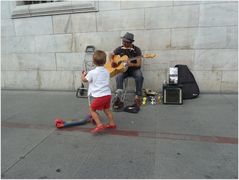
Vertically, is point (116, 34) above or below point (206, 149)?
above

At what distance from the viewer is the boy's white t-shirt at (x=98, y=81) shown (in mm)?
3305

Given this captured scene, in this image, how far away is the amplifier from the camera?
4805 mm

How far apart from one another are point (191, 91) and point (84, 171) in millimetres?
3620

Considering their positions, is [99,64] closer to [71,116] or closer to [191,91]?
[71,116]

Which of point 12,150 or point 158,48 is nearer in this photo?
point 12,150

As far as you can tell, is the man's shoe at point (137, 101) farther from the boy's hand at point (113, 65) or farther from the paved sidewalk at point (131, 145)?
the boy's hand at point (113, 65)

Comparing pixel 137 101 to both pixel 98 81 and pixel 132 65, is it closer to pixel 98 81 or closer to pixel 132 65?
pixel 132 65

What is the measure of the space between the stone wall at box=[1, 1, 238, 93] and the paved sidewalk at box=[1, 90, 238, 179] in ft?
3.97

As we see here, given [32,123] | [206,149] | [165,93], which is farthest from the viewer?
[165,93]

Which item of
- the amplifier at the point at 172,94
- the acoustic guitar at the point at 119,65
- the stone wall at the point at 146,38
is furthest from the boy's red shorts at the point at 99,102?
the stone wall at the point at 146,38

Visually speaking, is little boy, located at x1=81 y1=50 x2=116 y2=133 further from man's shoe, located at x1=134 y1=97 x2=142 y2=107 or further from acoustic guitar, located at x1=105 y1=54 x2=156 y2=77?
man's shoe, located at x1=134 y1=97 x2=142 y2=107

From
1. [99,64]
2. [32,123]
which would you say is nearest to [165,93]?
A: [99,64]

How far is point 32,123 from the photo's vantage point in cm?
401

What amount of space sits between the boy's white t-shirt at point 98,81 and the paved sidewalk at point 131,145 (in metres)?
0.66
